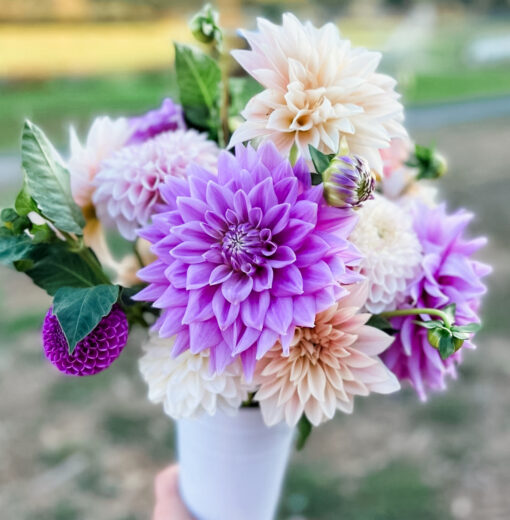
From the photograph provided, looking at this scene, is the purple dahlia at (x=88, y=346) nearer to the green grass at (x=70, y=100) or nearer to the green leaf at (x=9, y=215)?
the green leaf at (x=9, y=215)

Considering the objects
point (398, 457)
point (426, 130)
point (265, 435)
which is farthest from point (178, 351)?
point (426, 130)

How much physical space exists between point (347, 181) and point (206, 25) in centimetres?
20

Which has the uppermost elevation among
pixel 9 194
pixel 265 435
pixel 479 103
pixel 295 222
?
pixel 295 222

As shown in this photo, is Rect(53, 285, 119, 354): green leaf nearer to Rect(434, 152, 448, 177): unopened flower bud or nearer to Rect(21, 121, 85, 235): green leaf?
Rect(21, 121, 85, 235): green leaf

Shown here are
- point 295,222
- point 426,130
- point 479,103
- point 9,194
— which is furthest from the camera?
point 479,103

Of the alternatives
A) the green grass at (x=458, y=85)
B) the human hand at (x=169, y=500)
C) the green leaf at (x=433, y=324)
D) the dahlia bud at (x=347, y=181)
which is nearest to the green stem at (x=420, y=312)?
the green leaf at (x=433, y=324)

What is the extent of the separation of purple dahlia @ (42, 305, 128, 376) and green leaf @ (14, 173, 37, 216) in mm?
78

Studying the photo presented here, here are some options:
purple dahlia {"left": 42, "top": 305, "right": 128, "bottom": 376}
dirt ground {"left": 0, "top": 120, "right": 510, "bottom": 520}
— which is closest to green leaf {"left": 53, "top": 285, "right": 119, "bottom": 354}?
purple dahlia {"left": 42, "top": 305, "right": 128, "bottom": 376}

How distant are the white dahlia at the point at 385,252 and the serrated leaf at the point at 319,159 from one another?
0.08 m

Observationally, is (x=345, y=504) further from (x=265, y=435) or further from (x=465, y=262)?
(x=465, y=262)

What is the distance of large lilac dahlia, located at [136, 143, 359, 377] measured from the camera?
43 cm

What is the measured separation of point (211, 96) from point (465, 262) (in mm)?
256

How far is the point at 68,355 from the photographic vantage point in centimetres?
48

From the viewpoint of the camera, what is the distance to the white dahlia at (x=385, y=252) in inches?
19.8
